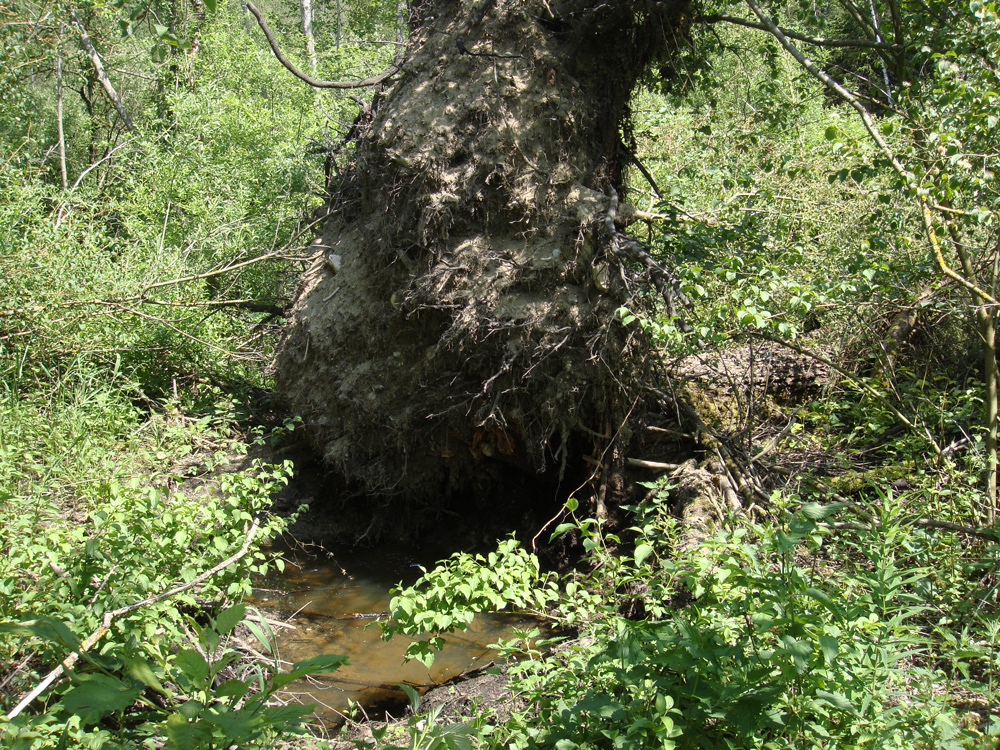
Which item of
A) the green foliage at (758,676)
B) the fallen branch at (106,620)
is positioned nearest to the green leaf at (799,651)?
the green foliage at (758,676)

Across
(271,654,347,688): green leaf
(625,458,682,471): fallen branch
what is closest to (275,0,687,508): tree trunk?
(625,458,682,471): fallen branch

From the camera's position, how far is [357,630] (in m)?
4.42

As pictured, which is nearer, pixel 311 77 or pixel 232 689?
pixel 232 689

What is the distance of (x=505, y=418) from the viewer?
4594mm

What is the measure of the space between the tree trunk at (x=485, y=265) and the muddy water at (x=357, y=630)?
0.61 metres

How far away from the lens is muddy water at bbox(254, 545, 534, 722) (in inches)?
151

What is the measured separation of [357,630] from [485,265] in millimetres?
2490

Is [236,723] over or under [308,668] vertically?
under

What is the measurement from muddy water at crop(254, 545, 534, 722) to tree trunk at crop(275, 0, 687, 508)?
61 centimetres

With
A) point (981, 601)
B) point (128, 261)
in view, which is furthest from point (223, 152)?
point (981, 601)

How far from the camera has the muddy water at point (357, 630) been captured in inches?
151

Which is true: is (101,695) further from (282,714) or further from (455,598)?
(455,598)

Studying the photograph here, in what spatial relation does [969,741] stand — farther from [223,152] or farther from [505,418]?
[223,152]

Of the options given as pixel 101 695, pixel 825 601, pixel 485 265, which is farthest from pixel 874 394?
pixel 101 695
